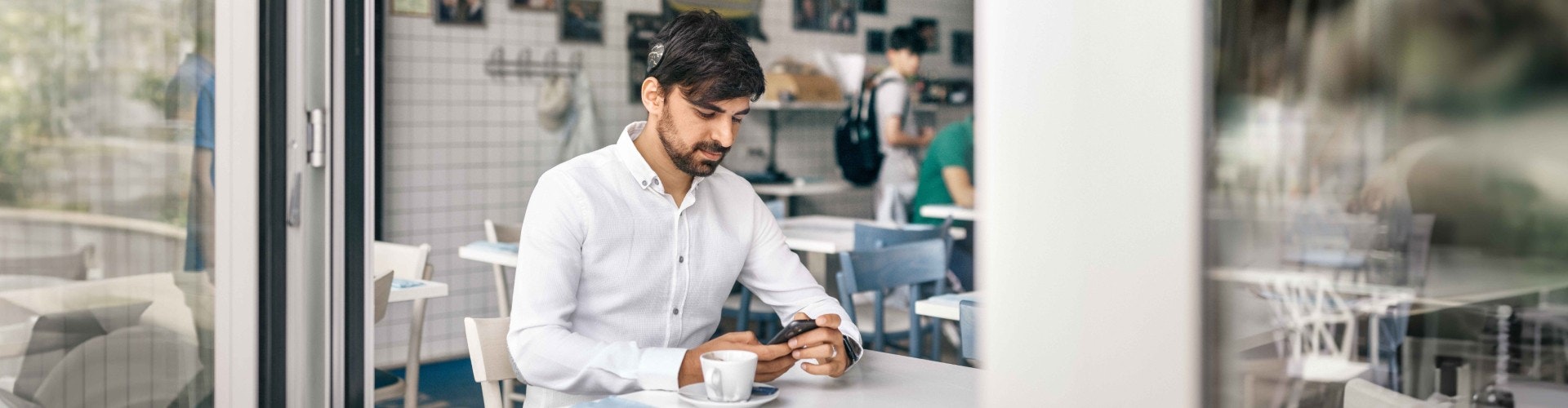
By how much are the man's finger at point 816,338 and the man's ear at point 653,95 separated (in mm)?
517

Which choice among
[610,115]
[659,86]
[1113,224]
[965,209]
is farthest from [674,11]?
[1113,224]

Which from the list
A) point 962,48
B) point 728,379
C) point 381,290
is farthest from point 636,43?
point 728,379

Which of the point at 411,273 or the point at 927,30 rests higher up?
the point at 927,30

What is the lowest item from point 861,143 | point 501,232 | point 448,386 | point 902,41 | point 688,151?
point 448,386

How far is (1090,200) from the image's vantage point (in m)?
0.57

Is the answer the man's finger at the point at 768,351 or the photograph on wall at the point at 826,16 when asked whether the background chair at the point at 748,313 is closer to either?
the man's finger at the point at 768,351

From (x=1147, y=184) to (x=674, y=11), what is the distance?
549 cm

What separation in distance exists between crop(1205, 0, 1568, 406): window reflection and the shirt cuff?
1036 mm

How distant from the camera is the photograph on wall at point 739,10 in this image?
19.9ft

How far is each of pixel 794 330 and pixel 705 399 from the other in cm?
20

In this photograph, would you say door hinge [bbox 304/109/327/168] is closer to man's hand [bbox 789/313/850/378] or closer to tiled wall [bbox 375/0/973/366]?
man's hand [bbox 789/313/850/378]

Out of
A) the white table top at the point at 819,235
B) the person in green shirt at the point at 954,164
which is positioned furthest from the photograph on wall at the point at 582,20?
the person in green shirt at the point at 954,164

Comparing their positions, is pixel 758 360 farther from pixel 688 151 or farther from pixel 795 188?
pixel 795 188

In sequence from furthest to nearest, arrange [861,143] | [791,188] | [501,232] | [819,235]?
[791,188] → [861,143] → [819,235] → [501,232]
